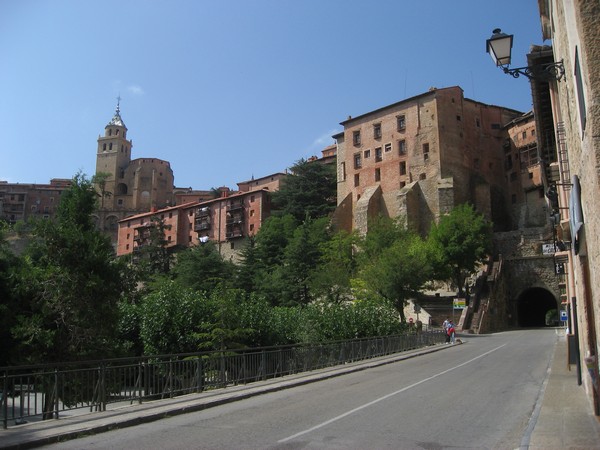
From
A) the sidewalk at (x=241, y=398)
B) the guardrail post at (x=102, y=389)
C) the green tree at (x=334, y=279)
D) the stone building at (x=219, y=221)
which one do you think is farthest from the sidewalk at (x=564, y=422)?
the stone building at (x=219, y=221)

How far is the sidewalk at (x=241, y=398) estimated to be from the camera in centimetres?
703

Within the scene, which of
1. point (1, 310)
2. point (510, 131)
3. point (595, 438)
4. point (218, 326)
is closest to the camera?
point (595, 438)

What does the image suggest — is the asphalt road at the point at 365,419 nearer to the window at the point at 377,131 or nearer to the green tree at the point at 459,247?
the green tree at the point at 459,247

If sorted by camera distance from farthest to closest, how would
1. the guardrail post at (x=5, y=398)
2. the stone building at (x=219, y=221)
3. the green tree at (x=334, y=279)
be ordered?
the stone building at (x=219, y=221) → the green tree at (x=334, y=279) → the guardrail post at (x=5, y=398)

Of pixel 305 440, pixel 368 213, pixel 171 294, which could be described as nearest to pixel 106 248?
pixel 171 294

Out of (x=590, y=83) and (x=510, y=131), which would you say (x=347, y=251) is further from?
(x=590, y=83)

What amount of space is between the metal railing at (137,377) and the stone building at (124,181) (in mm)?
100061

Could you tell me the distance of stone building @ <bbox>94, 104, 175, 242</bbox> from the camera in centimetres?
11706

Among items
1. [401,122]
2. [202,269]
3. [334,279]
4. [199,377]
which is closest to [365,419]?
[199,377]

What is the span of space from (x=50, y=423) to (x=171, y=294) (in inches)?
568

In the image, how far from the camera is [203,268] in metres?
59.8

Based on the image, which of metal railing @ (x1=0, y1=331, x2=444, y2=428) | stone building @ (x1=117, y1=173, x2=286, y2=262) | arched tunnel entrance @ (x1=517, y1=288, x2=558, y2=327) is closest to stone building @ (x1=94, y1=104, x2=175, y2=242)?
stone building @ (x1=117, y1=173, x2=286, y2=262)

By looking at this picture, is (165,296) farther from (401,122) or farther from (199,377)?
(401,122)

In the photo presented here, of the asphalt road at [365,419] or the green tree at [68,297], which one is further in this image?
the green tree at [68,297]
